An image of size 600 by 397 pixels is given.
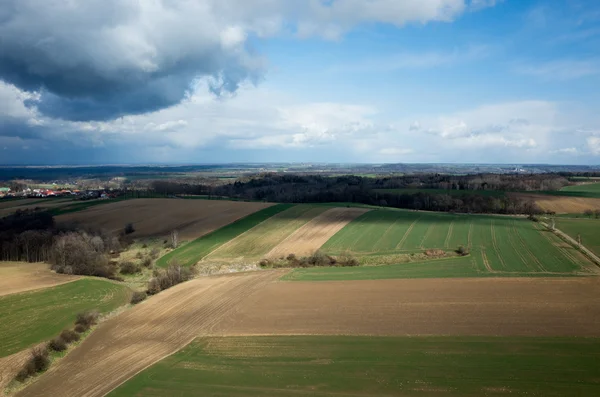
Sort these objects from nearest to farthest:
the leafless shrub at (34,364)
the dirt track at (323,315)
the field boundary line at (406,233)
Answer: the leafless shrub at (34,364) → the dirt track at (323,315) → the field boundary line at (406,233)

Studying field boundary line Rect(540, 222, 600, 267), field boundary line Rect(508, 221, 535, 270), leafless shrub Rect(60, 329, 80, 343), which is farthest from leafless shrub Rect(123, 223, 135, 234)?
field boundary line Rect(540, 222, 600, 267)

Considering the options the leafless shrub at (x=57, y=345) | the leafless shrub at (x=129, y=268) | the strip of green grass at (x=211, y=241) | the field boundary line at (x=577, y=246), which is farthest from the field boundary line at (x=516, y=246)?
the leafless shrub at (x=129, y=268)

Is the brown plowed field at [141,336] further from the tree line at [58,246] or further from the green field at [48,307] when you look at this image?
the tree line at [58,246]

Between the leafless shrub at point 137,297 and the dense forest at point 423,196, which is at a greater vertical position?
the dense forest at point 423,196

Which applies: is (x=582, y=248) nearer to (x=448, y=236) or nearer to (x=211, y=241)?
(x=448, y=236)

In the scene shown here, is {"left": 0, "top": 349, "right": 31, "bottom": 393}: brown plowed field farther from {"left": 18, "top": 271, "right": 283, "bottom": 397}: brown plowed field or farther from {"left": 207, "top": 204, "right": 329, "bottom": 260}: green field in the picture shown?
{"left": 207, "top": 204, "right": 329, "bottom": 260}: green field

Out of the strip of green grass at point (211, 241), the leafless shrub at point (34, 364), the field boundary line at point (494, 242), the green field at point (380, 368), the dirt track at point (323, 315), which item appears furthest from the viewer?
the strip of green grass at point (211, 241)

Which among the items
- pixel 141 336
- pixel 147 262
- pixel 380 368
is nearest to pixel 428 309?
pixel 380 368
